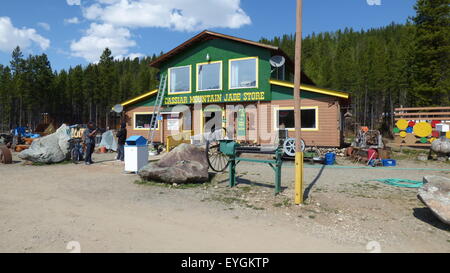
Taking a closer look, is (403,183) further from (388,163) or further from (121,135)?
(121,135)

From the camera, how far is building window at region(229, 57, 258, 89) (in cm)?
1766

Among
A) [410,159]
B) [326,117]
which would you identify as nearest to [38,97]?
[326,117]

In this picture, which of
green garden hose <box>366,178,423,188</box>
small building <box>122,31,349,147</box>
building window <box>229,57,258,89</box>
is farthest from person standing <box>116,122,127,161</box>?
green garden hose <box>366,178,423,188</box>

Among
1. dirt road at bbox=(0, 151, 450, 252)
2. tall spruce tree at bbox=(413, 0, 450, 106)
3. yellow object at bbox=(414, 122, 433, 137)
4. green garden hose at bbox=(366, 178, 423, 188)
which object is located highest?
A: tall spruce tree at bbox=(413, 0, 450, 106)

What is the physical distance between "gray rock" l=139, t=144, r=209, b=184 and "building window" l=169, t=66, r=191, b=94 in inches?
454

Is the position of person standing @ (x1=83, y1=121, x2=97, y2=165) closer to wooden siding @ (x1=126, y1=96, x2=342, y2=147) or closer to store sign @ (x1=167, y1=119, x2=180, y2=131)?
store sign @ (x1=167, y1=119, x2=180, y2=131)

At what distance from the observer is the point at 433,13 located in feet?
93.7

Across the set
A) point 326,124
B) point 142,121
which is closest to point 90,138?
point 142,121

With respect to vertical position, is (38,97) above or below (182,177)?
above

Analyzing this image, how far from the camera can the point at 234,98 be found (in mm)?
18078

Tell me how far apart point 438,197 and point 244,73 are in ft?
46.9

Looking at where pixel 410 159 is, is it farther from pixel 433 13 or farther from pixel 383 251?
pixel 433 13

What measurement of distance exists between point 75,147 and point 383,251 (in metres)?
14.1
